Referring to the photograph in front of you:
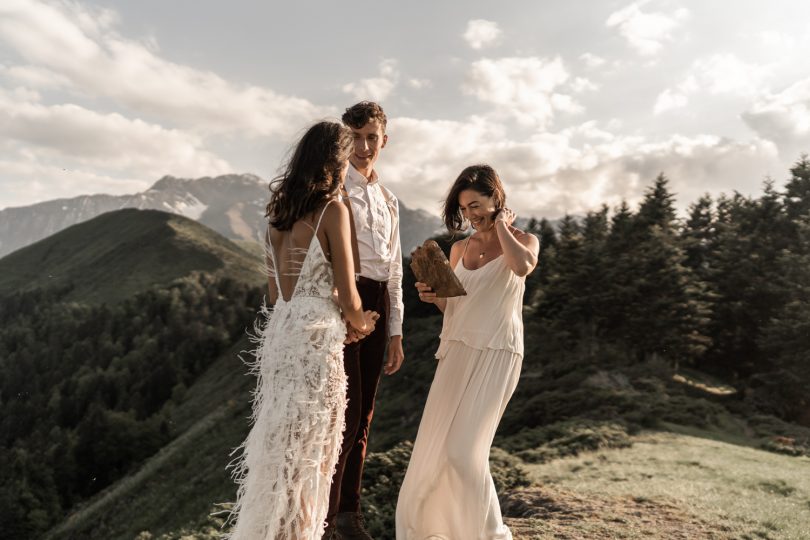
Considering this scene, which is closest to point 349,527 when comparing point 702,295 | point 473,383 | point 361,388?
point 361,388

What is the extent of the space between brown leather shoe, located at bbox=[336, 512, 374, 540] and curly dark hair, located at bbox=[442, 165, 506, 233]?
7.45ft

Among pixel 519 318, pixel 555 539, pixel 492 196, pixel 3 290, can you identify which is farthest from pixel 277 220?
pixel 3 290

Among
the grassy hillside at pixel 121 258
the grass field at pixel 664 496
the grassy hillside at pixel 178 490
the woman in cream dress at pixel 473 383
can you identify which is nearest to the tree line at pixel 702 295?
the grass field at pixel 664 496

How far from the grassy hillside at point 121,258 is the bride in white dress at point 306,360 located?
122m

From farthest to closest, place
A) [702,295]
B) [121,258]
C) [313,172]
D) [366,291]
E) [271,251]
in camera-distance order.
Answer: [121,258] < [702,295] < [366,291] < [271,251] < [313,172]

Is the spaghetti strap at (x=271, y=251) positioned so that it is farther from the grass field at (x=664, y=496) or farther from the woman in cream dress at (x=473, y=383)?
the grass field at (x=664, y=496)

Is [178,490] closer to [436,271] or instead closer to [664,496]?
[664,496]

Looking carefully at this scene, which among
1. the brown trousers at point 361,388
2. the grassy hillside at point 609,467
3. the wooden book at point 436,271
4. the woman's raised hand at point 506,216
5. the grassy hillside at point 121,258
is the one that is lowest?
the grassy hillside at point 609,467

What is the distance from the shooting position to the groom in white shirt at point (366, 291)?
371 cm

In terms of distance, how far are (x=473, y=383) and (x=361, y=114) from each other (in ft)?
6.86

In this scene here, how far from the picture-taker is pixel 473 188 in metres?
4.06

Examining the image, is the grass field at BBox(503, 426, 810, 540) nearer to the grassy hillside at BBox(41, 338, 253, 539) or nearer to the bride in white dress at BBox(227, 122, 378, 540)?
the bride in white dress at BBox(227, 122, 378, 540)

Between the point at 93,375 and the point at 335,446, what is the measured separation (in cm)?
9469

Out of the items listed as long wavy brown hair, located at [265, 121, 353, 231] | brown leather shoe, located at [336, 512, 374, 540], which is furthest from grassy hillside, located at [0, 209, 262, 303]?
long wavy brown hair, located at [265, 121, 353, 231]
